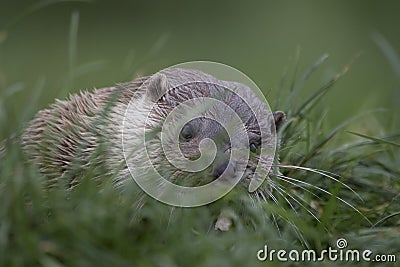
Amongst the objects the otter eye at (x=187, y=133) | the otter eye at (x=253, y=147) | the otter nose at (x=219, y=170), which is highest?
the otter eye at (x=187, y=133)

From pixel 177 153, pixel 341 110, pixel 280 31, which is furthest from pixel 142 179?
pixel 280 31

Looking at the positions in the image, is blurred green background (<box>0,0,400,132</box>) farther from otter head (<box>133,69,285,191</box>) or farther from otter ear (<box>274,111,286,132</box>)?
otter head (<box>133,69,285,191</box>)

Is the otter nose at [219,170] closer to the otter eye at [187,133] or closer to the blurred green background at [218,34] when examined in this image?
the otter eye at [187,133]

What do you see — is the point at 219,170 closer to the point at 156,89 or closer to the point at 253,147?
the point at 253,147

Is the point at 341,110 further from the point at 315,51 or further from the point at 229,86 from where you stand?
the point at 229,86

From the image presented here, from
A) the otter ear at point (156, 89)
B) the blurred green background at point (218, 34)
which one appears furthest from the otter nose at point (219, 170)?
the blurred green background at point (218, 34)

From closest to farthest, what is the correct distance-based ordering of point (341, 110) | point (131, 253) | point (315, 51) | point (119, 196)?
1. point (131, 253)
2. point (119, 196)
3. point (341, 110)
4. point (315, 51)
